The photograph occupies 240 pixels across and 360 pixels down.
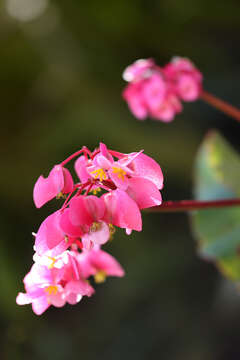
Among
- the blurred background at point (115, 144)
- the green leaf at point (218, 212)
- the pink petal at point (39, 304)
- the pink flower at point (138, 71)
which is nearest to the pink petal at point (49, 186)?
the pink petal at point (39, 304)

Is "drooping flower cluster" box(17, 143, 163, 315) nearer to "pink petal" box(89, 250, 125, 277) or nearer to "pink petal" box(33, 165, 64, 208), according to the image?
"pink petal" box(33, 165, 64, 208)

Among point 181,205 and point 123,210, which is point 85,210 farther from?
point 181,205

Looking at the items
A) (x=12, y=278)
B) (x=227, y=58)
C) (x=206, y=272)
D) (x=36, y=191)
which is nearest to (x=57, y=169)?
(x=36, y=191)

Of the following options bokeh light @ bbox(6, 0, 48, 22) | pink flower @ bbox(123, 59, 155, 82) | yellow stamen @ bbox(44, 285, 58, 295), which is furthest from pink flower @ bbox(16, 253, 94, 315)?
bokeh light @ bbox(6, 0, 48, 22)

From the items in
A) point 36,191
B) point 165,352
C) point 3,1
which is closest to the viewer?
point 36,191

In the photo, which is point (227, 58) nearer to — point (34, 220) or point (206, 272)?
point (206, 272)

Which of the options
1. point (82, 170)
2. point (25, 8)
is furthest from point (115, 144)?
point (82, 170)

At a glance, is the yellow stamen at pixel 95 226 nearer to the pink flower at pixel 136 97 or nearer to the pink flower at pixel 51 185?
the pink flower at pixel 51 185
